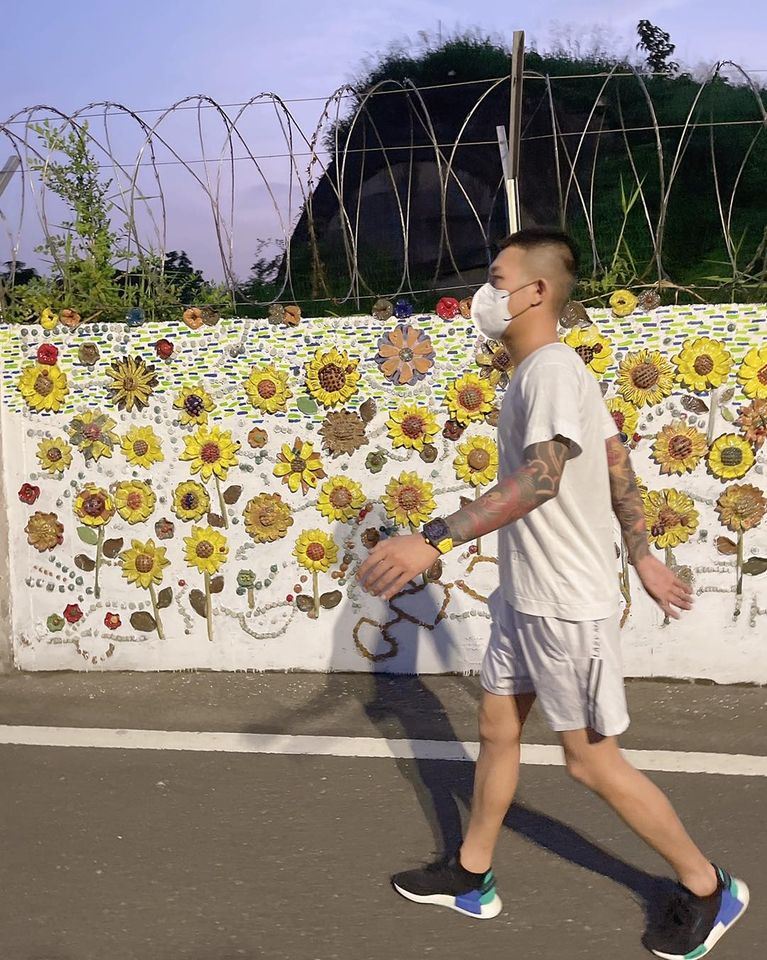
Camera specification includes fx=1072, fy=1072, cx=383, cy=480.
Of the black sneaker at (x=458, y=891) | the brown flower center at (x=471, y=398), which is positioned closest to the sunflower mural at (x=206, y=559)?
the brown flower center at (x=471, y=398)

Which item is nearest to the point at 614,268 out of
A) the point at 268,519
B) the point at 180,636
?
the point at 268,519

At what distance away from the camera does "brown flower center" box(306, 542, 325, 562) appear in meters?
4.90

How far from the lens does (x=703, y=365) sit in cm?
454

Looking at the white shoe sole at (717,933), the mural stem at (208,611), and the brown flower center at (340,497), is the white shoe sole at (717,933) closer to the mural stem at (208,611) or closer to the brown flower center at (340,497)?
the brown flower center at (340,497)

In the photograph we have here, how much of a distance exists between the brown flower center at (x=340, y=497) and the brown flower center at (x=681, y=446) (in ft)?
4.72

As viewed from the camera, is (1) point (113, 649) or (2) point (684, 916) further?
(1) point (113, 649)

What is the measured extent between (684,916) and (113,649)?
124 inches

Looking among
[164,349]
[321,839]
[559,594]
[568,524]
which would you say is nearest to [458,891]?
[321,839]

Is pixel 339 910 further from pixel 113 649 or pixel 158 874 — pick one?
pixel 113 649

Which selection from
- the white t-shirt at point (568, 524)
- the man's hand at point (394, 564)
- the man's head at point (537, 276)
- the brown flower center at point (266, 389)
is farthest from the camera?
the brown flower center at point (266, 389)

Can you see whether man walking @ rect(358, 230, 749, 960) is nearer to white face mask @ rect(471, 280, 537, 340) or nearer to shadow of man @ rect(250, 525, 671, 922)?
white face mask @ rect(471, 280, 537, 340)

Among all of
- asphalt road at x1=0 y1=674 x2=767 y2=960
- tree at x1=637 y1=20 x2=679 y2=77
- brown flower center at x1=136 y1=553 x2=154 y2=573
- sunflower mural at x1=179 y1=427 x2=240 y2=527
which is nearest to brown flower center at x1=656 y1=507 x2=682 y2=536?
asphalt road at x1=0 y1=674 x2=767 y2=960

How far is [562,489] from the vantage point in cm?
269

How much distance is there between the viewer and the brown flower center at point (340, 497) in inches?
192
